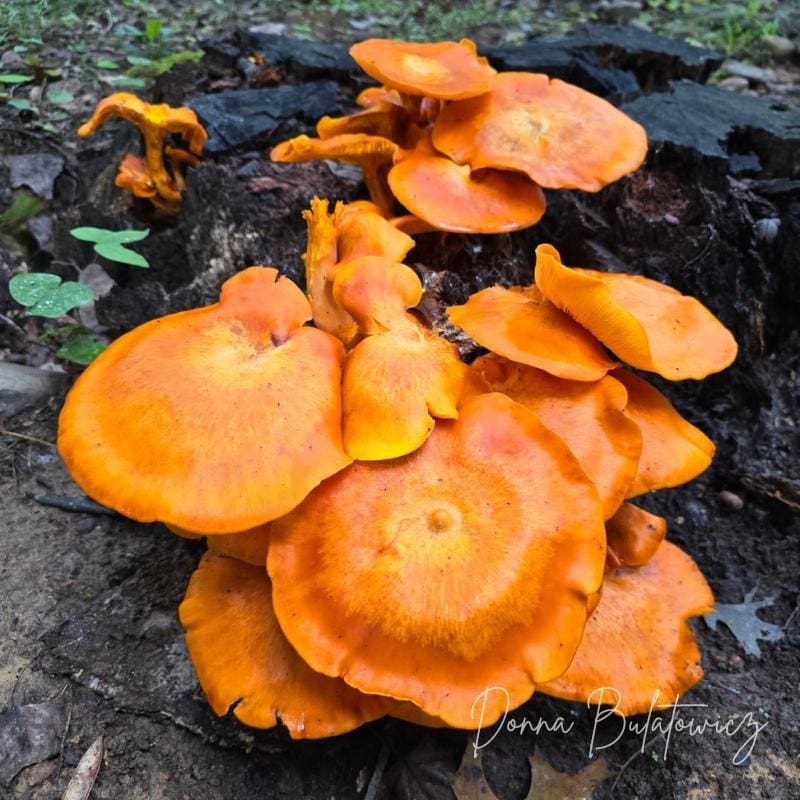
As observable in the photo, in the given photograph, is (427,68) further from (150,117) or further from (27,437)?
(27,437)

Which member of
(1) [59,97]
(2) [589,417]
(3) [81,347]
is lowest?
(3) [81,347]

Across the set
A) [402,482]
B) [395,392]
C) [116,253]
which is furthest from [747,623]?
[116,253]

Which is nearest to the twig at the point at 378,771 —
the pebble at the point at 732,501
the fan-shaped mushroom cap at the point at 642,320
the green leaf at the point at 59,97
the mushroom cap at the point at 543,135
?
the fan-shaped mushroom cap at the point at 642,320

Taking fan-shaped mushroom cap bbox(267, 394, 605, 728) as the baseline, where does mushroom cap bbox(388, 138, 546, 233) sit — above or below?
above

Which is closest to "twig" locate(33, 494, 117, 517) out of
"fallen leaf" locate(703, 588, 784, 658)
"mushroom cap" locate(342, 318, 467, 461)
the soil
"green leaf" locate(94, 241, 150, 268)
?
the soil

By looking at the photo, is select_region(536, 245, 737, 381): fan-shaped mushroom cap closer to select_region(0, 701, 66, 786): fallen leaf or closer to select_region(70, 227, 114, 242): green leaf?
select_region(70, 227, 114, 242): green leaf

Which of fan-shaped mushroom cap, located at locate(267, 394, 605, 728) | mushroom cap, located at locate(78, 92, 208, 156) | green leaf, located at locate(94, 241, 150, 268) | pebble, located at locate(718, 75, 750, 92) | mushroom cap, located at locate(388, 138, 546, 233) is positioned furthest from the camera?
pebble, located at locate(718, 75, 750, 92)

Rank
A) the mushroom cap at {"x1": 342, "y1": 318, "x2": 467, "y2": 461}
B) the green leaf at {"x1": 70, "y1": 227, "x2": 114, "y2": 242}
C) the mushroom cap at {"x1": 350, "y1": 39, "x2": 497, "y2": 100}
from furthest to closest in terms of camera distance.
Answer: the green leaf at {"x1": 70, "y1": 227, "x2": 114, "y2": 242}, the mushroom cap at {"x1": 350, "y1": 39, "x2": 497, "y2": 100}, the mushroom cap at {"x1": 342, "y1": 318, "x2": 467, "y2": 461}
